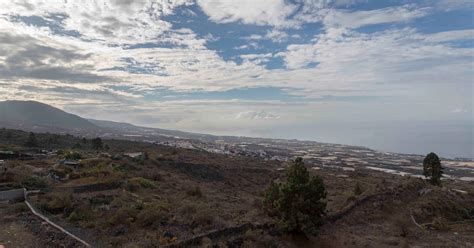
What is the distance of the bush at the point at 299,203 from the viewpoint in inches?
765

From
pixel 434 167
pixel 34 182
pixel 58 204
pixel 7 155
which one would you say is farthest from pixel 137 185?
pixel 434 167

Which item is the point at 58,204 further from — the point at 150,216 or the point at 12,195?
the point at 150,216

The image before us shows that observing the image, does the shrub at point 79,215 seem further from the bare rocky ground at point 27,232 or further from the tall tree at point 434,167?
the tall tree at point 434,167

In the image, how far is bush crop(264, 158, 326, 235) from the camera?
1942cm

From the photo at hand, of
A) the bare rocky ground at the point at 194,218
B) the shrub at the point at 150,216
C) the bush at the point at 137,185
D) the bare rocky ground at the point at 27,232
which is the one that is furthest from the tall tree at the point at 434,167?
the bare rocky ground at the point at 27,232

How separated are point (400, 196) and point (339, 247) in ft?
52.9

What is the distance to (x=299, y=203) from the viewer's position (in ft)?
64.5

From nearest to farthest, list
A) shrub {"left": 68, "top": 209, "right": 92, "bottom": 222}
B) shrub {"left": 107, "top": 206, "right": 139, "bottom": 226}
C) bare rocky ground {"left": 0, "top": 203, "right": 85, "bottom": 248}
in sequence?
bare rocky ground {"left": 0, "top": 203, "right": 85, "bottom": 248} < shrub {"left": 107, "top": 206, "right": 139, "bottom": 226} < shrub {"left": 68, "top": 209, "right": 92, "bottom": 222}

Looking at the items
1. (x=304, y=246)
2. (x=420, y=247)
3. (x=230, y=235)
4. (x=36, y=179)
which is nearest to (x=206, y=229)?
(x=230, y=235)

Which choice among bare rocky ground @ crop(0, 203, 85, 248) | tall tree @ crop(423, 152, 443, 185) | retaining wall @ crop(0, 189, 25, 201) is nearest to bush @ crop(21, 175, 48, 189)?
retaining wall @ crop(0, 189, 25, 201)

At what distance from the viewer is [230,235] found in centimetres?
1872

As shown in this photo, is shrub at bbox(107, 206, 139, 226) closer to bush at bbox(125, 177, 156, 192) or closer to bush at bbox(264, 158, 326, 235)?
bush at bbox(264, 158, 326, 235)

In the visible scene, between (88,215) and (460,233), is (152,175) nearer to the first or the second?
(88,215)

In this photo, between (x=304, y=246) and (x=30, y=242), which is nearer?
(x=30, y=242)
